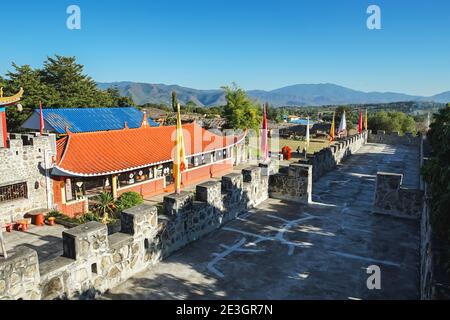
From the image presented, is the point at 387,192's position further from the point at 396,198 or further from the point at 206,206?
the point at 206,206

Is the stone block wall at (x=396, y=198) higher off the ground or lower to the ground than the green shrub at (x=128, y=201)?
higher

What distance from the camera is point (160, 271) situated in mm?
8500

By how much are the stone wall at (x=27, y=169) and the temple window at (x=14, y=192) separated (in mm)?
182

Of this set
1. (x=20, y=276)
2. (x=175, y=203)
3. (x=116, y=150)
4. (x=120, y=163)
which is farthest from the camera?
(x=116, y=150)

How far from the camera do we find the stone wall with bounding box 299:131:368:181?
2108 centimetres

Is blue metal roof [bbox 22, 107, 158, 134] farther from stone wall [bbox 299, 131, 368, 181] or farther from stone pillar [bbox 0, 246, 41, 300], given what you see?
stone pillar [bbox 0, 246, 41, 300]

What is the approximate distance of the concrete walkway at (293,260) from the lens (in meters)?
7.65

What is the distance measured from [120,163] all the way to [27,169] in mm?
4553

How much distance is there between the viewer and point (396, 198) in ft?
41.7

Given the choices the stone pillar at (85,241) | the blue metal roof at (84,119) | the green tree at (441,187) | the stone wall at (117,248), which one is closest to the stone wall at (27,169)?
the blue metal roof at (84,119)

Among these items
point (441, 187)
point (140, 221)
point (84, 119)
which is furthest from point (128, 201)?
point (84, 119)

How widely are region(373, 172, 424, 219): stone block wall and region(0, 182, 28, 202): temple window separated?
1604 cm

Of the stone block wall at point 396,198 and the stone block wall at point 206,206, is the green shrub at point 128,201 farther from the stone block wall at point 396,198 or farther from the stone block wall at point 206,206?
the stone block wall at point 396,198

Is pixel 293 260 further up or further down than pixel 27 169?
further down
